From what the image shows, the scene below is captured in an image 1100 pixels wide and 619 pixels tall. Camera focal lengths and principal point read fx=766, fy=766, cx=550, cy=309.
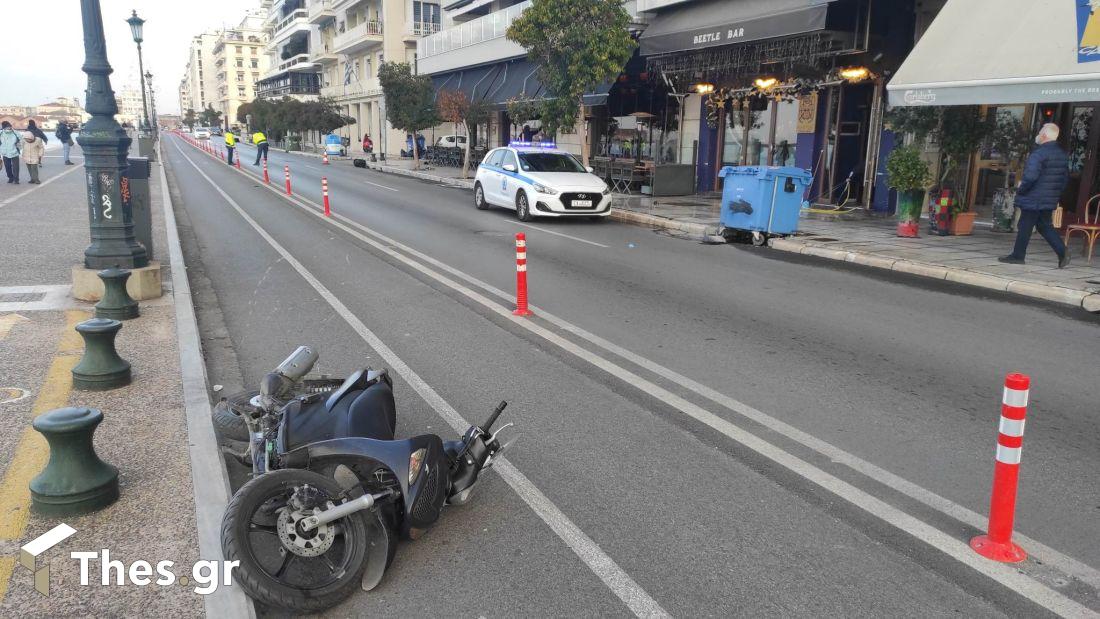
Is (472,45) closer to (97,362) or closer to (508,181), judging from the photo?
(508,181)

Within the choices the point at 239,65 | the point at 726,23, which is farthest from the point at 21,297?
the point at 239,65

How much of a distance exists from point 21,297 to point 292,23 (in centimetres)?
8957

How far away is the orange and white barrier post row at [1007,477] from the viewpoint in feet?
10.8

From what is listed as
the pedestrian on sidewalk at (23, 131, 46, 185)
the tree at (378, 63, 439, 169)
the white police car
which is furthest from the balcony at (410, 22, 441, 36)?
the white police car

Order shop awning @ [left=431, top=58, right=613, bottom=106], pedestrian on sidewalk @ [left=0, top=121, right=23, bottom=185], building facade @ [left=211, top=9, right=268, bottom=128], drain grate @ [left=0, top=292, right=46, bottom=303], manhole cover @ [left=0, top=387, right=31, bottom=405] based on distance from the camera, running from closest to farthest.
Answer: manhole cover @ [left=0, top=387, right=31, bottom=405] → drain grate @ [left=0, top=292, right=46, bottom=303] → pedestrian on sidewalk @ [left=0, top=121, right=23, bottom=185] → shop awning @ [left=431, top=58, right=613, bottom=106] → building facade @ [left=211, top=9, right=268, bottom=128]

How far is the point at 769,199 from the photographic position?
545 inches

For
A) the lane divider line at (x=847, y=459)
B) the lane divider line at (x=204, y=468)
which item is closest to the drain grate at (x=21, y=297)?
the lane divider line at (x=204, y=468)

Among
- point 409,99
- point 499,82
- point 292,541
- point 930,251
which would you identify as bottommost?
point 292,541

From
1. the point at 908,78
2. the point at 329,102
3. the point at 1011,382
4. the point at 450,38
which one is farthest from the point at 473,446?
the point at 329,102

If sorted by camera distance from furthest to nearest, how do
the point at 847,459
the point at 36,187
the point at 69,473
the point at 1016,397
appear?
the point at 36,187 → the point at 847,459 → the point at 69,473 → the point at 1016,397

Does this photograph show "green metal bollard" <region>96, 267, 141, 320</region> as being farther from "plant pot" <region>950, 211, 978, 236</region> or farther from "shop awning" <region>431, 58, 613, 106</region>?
"shop awning" <region>431, 58, 613, 106</region>

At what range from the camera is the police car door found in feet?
57.8

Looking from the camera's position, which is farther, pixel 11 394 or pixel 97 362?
pixel 97 362

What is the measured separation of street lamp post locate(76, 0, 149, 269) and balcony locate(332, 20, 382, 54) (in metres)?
53.8
